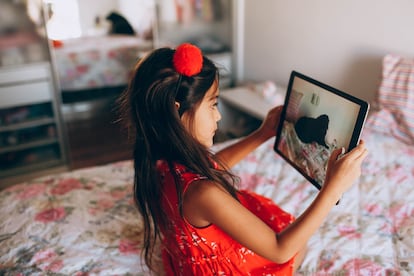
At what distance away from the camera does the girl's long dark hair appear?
0.94 metres

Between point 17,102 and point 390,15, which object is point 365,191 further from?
point 17,102

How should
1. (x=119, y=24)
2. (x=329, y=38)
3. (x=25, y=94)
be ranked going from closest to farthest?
(x=329, y=38), (x=25, y=94), (x=119, y=24)

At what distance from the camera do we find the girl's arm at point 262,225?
92 centimetres

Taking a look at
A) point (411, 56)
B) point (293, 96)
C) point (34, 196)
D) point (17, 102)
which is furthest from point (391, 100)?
point (17, 102)

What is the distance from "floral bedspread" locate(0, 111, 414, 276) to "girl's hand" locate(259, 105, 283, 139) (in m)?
0.32

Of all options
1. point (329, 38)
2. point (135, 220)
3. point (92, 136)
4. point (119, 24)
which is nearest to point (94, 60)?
point (119, 24)

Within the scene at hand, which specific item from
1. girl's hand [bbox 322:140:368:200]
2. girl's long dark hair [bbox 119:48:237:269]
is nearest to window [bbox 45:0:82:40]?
girl's long dark hair [bbox 119:48:237:269]

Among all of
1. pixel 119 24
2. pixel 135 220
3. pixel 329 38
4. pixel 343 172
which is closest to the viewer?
pixel 343 172

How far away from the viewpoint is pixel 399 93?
1.80 meters

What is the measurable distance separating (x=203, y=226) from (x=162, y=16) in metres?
2.51

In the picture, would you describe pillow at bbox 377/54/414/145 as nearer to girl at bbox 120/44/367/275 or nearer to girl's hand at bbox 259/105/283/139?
girl's hand at bbox 259/105/283/139

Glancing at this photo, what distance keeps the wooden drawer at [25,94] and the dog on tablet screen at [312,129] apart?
202 cm

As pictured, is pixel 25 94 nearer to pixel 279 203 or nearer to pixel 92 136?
pixel 92 136

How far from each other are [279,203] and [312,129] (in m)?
0.46
